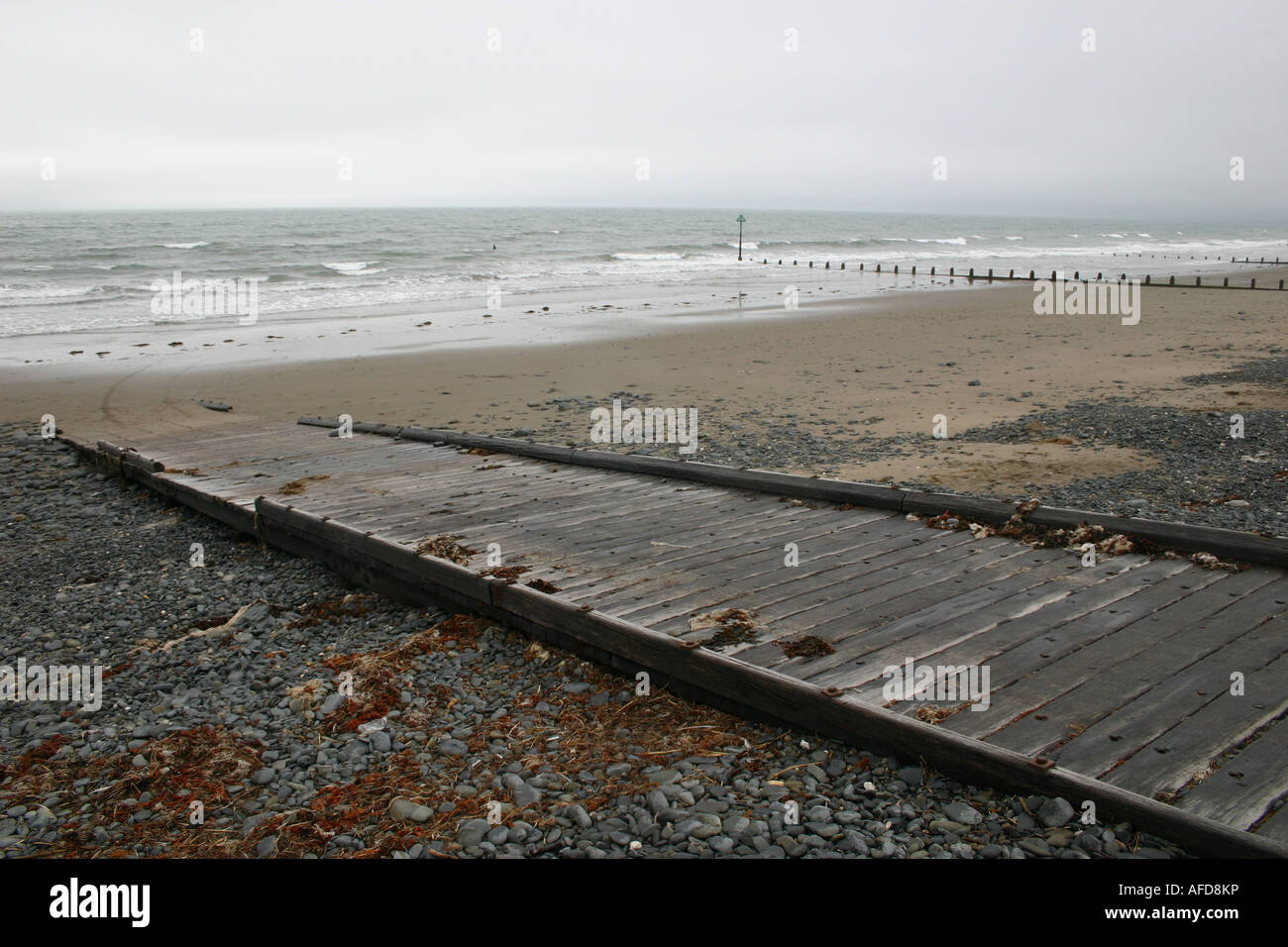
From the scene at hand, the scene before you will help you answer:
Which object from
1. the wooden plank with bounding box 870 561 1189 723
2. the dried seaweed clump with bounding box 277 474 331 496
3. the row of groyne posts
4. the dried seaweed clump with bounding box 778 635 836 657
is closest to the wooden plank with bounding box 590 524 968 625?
the dried seaweed clump with bounding box 778 635 836 657

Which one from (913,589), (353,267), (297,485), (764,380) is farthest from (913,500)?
(353,267)

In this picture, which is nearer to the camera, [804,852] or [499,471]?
[804,852]

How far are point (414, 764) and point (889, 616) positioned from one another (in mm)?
2569

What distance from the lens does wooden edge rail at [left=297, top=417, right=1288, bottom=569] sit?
5426mm

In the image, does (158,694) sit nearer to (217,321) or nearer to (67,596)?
(67,596)

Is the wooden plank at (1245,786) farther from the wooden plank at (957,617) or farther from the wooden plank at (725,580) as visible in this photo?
the wooden plank at (725,580)

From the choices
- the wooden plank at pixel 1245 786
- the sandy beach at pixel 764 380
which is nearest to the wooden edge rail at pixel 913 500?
the wooden plank at pixel 1245 786

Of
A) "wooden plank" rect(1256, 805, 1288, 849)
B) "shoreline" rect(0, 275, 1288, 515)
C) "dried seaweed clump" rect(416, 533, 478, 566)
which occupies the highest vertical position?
"shoreline" rect(0, 275, 1288, 515)

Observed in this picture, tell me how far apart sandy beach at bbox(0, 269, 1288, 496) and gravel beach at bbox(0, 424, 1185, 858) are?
5.63 metres

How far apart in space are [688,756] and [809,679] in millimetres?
670

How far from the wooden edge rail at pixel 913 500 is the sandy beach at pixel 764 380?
8.22 feet

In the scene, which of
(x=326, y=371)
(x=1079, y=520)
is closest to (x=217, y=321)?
(x=326, y=371)

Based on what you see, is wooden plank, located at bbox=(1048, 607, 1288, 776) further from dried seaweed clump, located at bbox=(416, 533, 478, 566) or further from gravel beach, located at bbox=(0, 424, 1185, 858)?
dried seaweed clump, located at bbox=(416, 533, 478, 566)

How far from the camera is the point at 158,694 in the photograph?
220 inches
